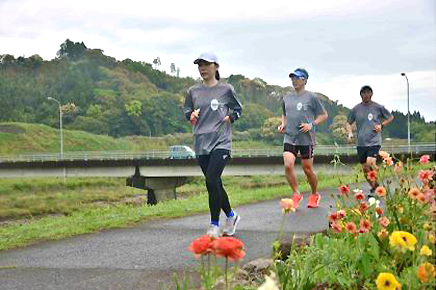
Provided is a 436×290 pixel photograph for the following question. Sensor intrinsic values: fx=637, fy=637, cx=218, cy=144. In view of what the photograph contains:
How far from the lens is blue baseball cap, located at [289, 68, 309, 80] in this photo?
849 centimetres

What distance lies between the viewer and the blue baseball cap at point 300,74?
27.9 feet

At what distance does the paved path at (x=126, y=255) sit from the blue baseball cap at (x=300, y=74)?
183 centimetres

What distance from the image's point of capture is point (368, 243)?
11.5 feet

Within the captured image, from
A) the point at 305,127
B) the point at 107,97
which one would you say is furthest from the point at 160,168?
the point at 107,97

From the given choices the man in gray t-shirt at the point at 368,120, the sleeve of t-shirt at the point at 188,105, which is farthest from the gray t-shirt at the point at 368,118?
the sleeve of t-shirt at the point at 188,105

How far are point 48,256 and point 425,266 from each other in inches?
171

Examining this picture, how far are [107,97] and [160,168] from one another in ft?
335

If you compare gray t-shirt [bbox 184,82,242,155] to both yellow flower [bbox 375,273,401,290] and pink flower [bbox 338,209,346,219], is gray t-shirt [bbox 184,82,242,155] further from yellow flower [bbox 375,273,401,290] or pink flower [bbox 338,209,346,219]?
yellow flower [bbox 375,273,401,290]

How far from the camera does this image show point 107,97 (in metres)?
138

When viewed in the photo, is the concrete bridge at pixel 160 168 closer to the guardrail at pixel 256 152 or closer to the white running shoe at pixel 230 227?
the guardrail at pixel 256 152

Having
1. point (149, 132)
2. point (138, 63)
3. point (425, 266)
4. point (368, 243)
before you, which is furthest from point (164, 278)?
point (138, 63)

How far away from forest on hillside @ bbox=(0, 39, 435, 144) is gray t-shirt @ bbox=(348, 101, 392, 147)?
3125 inches

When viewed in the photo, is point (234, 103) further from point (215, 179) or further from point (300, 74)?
point (300, 74)

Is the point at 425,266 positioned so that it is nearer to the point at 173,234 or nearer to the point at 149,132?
the point at 173,234
